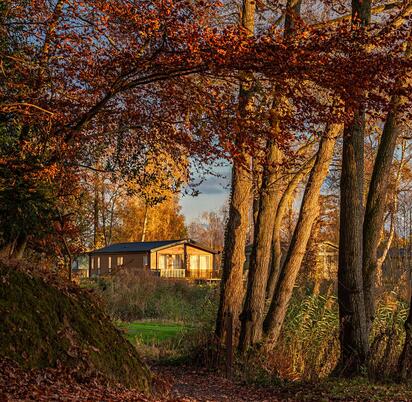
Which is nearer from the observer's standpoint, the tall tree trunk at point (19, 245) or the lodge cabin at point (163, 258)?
the tall tree trunk at point (19, 245)

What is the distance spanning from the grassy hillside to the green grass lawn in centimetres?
640

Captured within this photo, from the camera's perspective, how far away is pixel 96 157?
12016mm

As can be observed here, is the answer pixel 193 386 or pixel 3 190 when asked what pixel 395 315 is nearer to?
pixel 193 386

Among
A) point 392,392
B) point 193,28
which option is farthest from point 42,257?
point 392,392

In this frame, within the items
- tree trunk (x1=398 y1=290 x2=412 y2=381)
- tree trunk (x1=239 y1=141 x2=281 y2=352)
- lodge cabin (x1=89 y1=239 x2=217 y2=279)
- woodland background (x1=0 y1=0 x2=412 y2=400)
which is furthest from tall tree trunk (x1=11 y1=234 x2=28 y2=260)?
lodge cabin (x1=89 y1=239 x2=217 y2=279)

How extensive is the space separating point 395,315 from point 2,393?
8932mm

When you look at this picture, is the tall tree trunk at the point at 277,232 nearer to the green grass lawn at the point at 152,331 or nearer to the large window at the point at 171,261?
the green grass lawn at the point at 152,331

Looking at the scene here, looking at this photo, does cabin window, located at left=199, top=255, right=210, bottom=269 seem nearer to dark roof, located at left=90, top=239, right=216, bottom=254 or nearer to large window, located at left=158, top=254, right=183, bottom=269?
large window, located at left=158, top=254, right=183, bottom=269

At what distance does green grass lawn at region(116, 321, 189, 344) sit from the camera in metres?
15.3

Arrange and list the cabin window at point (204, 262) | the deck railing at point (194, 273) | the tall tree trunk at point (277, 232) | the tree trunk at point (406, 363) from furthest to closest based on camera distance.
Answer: the cabin window at point (204, 262), the deck railing at point (194, 273), the tall tree trunk at point (277, 232), the tree trunk at point (406, 363)

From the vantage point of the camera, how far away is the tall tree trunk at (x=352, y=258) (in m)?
10.0

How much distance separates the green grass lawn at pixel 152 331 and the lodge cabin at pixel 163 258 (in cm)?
2626

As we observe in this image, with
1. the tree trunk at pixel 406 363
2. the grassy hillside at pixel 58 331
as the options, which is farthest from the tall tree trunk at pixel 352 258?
the grassy hillside at pixel 58 331

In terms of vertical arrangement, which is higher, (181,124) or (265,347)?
(181,124)
